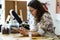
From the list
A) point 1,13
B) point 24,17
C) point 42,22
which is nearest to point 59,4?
point 24,17

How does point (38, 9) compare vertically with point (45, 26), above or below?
above

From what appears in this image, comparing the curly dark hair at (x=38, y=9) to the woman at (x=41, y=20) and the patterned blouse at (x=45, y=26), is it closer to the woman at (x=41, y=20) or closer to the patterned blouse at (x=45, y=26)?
the woman at (x=41, y=20)

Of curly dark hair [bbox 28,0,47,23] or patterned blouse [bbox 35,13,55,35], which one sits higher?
curly dark hair [bbox 28,0,47,23]

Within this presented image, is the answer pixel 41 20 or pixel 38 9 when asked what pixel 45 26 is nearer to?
pixel 41 20

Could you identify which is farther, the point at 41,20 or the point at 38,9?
the point at 38,9

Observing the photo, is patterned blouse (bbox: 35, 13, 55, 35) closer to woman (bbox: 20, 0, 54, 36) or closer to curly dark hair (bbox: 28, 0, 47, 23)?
woman (bbox: 20, 0, 54, 36)

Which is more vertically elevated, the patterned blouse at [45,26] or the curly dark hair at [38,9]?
the curly dark hair at [38,9]

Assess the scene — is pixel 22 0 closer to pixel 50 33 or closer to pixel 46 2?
pixel 46 2

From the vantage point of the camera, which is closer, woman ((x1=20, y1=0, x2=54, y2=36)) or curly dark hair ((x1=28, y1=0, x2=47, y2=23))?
woman ((x1=20, y1=0, x2=54, y2=36))

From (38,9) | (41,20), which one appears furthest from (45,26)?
(38,9)

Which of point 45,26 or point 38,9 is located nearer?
point 45,26

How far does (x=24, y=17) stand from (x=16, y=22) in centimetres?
48

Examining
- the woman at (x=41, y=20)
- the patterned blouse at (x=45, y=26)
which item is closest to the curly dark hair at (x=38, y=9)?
the woman at (x=41, y=20)

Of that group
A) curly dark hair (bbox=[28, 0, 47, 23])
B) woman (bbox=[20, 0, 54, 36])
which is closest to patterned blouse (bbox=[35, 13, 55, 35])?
woman (bbox=[20, 0, 54, 36])
